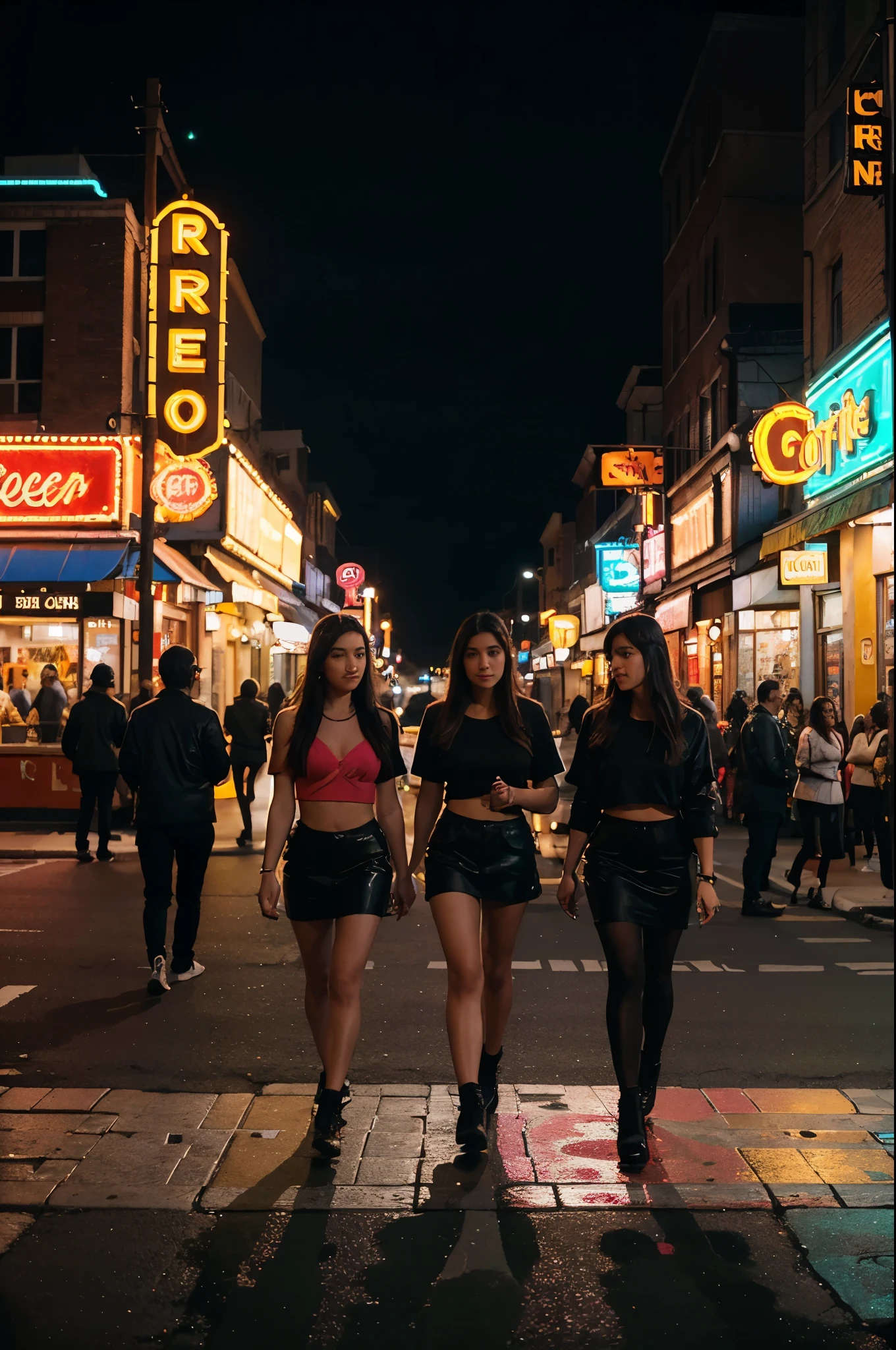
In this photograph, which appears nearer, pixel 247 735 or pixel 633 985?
pixel 633 985

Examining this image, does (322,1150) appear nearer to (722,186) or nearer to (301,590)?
(722,186)

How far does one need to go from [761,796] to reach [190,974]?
5.02 metres

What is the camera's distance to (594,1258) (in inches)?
147

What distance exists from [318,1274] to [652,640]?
2.67 metres

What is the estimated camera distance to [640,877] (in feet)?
15.7

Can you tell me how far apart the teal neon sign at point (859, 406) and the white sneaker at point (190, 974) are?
362 inches

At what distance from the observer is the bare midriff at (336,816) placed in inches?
194

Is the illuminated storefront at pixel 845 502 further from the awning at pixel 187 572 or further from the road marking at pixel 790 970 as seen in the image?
the awning at pixel 187 572

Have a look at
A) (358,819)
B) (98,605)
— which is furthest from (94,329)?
(358,819)

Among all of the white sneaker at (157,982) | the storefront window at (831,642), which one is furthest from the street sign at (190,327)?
the white sneaker at (157,982)

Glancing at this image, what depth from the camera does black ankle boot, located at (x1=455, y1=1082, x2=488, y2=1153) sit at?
4562mm

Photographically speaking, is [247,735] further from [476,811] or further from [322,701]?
[476,811]

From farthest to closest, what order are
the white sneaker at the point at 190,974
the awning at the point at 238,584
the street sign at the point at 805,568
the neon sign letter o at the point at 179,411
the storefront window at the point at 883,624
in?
the awning at the point at 238,584
the neon sign letter o at the point at 179,411
the street sign at the point at 805,568
the storefront window at the point at 883,624
the white sneaker at the point at 190,974

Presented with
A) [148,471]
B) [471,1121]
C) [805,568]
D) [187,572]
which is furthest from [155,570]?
[471,1121]
